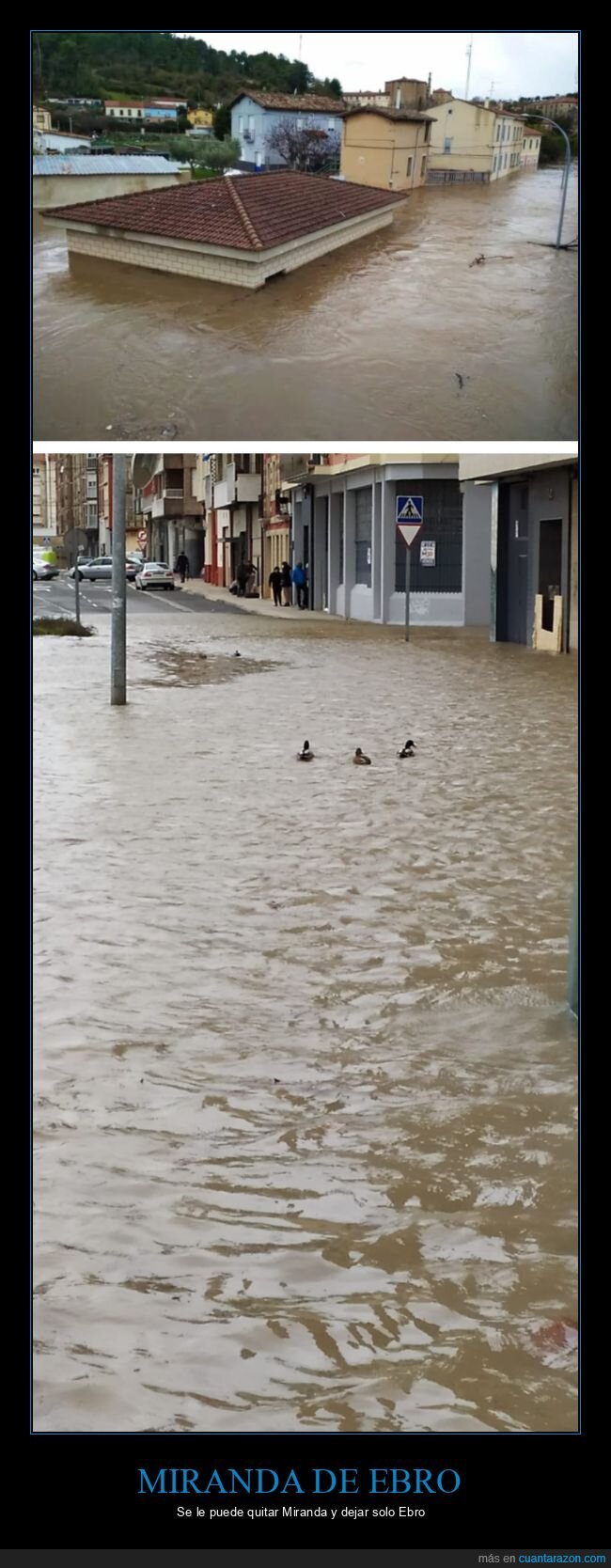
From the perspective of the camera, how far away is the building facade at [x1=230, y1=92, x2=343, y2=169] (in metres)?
4.12

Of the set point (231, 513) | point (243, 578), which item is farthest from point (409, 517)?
point (231, 513)

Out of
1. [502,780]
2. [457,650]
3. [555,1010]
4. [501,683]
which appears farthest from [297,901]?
[457,650]

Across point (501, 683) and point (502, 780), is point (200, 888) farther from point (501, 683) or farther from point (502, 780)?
point (501, 683)

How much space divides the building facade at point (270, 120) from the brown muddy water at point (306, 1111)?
8.34 ft

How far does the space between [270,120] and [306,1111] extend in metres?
2.78

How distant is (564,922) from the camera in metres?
7.89

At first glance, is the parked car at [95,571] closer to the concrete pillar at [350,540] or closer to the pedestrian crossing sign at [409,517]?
the concrete pillar at [350,540]

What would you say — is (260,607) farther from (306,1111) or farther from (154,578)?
(306,1111)

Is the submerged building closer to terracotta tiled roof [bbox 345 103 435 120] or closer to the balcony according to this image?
terracotta tiled roof [bbox 345 103 435 120]

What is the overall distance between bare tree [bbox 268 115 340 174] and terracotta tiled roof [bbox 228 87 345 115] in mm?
32

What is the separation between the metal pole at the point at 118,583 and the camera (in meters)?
15.6

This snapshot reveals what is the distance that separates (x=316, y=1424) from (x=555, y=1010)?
3.07m

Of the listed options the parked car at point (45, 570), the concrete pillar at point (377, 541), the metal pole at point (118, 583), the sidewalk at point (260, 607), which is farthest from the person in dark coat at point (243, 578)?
the metal pole at point (118, 583)

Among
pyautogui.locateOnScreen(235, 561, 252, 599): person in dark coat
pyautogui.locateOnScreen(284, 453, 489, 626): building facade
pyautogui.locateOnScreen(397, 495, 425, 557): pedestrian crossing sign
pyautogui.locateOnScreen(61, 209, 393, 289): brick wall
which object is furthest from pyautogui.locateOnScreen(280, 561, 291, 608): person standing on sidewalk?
pyautogui.locateOnScreen(61, 209, 393, 289): brick wall
